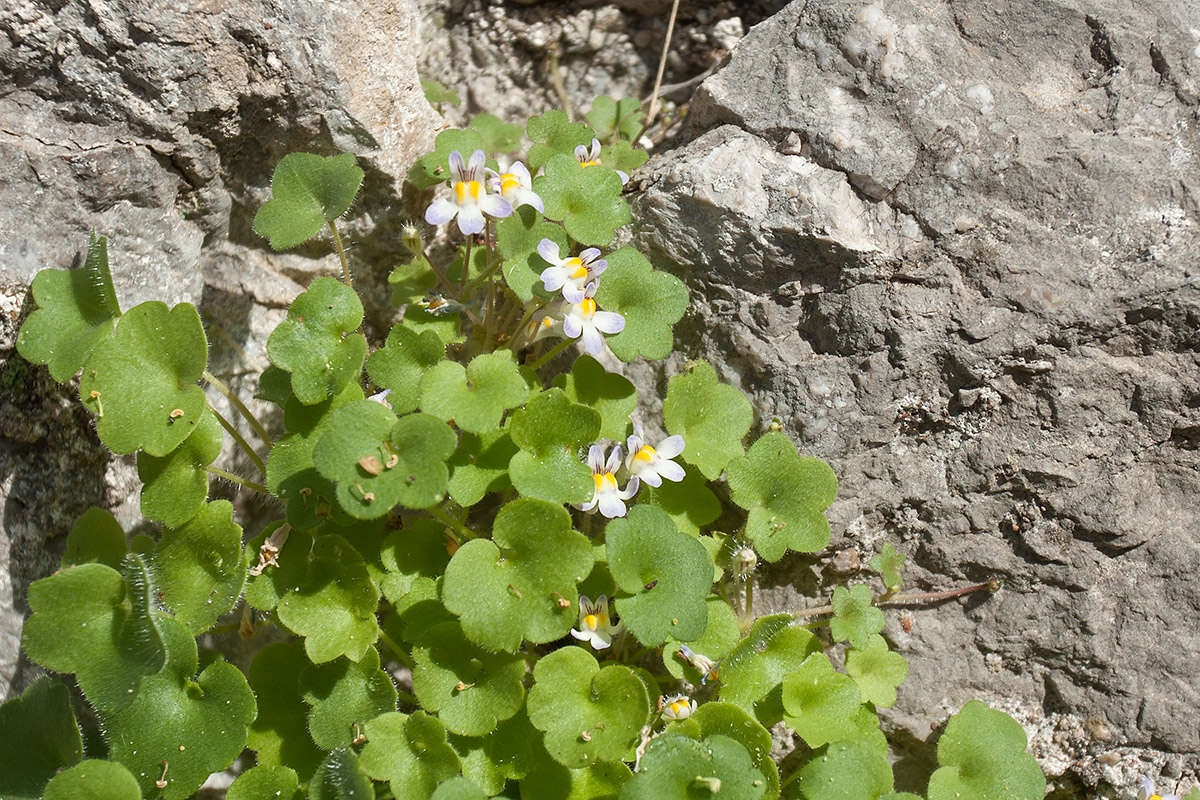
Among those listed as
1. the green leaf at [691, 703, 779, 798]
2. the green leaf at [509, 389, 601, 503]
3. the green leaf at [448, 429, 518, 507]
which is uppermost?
the green leaf at [509, 389, 601, 503]

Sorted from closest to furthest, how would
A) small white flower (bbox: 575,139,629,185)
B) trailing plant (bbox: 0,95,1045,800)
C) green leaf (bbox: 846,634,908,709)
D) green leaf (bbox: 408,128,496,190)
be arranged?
trailing plant (bbox: 0,95,1045,800)
green leaf (bbox: 846,634,908,709)
green leaf (bbox: 408,128,496,190)
small white flower (bbox: 575,139,629,185)

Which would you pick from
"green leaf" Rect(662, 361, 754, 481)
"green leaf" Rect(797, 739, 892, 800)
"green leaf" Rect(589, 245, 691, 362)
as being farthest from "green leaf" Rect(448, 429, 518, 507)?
"green leaf" Rect(797, 739, 892, 800)

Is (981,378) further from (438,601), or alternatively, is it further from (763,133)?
(438,601)

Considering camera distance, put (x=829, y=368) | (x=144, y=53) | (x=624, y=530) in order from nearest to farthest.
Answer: (x=624, y=530) → (x=144, y=53) → (x=829, y=368)

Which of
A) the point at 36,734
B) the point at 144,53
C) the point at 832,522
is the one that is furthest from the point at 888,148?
the point at 36,734

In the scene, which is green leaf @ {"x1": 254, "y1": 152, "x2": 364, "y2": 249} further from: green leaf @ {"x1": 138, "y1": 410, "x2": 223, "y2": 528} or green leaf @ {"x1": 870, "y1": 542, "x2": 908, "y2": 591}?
green leaf @ {"x1": 870, "y1": 542, "x2": 908, "y2": 591}

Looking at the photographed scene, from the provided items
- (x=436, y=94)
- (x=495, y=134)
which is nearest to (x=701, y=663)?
(x=495, y=134)

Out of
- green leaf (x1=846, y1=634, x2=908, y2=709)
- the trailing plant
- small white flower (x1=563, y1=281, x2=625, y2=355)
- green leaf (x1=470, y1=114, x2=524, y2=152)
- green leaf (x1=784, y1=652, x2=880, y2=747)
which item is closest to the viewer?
the trailing plant
